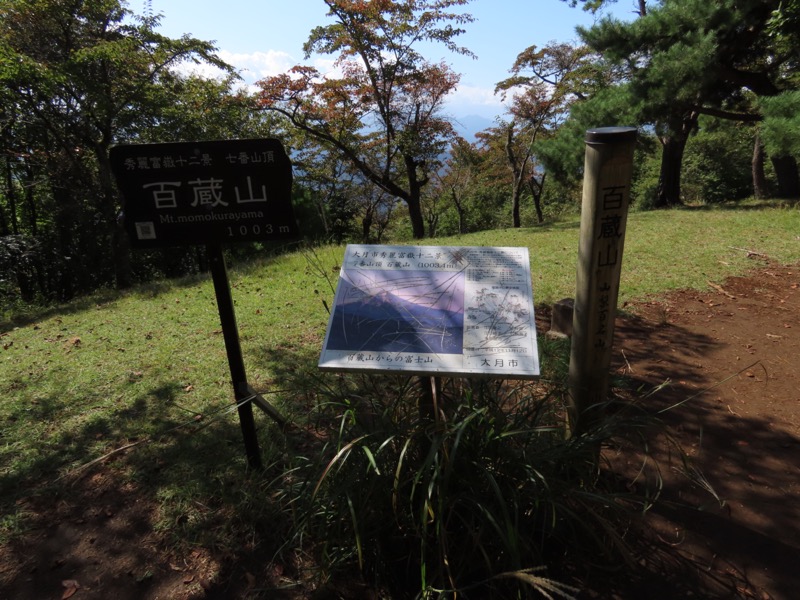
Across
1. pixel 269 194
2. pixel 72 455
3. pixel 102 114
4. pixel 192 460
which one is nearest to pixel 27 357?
pixel 72 455

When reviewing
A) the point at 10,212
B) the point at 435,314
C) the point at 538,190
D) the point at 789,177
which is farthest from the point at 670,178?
the point at 10,212

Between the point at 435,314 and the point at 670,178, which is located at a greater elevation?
the point at 670,178

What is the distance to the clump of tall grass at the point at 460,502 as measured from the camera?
186 centimetres

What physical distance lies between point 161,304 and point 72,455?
3.70 meters

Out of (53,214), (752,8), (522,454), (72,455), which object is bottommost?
(72,455)

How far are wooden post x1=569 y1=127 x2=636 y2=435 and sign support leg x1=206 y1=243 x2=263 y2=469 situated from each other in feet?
5.22

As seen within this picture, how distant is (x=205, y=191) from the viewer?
216 cm

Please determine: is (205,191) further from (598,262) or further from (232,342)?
(598,262)

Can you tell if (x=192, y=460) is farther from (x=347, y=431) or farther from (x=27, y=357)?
(x=27, y=357)

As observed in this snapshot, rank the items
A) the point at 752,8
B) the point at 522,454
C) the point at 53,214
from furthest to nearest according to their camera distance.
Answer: the point at 53,214 → the point at 752,8 → the point at 522,454

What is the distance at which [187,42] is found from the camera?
395 inches

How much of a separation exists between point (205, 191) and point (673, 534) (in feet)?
8.47

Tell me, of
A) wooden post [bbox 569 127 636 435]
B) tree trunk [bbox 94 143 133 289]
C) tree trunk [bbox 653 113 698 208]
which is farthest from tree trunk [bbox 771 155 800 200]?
tree trunk [bbox 94 143 133 289]

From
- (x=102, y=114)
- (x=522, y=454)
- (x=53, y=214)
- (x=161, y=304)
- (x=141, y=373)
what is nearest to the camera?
(x=522, y=454)
